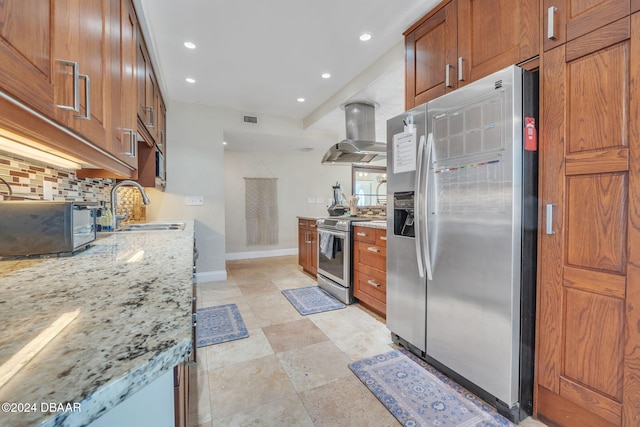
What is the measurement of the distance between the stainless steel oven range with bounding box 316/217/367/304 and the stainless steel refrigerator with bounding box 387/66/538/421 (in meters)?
1.09

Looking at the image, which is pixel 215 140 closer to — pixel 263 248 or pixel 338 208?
pixel 338 208

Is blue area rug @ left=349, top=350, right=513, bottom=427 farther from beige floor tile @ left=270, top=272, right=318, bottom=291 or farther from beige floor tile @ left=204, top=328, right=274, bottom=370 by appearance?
Result: beige floor tile @ left=270, top=272, right=318, bottom=291

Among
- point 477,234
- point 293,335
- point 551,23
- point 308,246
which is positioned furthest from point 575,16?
point 308,246

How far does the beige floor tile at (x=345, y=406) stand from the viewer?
1.41 metres

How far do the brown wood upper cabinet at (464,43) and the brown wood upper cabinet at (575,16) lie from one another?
0.19 ft

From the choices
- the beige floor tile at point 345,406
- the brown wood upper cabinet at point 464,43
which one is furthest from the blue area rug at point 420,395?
the brown wood upper cabinet at point 464,43

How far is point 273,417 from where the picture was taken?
1.43 meters

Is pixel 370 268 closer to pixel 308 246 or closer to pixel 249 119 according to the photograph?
pixel 308 246

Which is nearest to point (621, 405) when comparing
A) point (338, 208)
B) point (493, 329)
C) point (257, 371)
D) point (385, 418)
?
A: point (493, 329)

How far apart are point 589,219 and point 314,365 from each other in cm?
170

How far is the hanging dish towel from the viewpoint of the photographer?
3246mm

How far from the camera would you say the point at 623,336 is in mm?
1119

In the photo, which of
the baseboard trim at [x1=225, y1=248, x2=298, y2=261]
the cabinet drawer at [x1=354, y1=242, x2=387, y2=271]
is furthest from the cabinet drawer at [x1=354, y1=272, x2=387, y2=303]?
the baseboard trim at [x1=225, y1=248, x2=298, y2=261]

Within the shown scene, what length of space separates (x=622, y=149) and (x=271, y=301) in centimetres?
292
